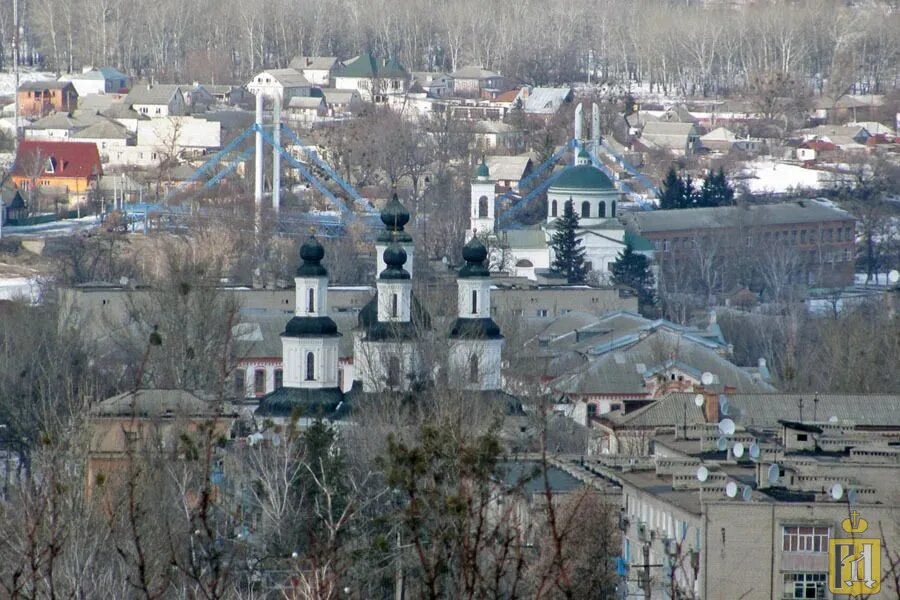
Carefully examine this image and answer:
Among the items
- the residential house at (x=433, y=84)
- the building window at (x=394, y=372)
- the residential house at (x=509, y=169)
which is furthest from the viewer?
the residential house at (x=433, y=84)

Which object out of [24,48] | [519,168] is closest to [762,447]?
[519,168]

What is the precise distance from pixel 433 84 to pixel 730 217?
102ft

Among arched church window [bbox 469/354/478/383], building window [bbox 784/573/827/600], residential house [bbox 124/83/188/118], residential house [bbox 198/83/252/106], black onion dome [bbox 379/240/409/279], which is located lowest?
residential house [bbox 198/83/252/106]

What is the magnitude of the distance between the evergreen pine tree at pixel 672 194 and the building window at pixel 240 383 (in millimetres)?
21999

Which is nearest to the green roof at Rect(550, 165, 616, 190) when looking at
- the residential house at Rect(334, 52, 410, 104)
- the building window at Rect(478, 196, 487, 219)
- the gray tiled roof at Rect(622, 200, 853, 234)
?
the gray tiled roof at Rect(622, 200, 853, 234)

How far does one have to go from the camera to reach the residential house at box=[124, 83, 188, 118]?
259 feet

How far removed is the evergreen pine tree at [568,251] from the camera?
2096 inches

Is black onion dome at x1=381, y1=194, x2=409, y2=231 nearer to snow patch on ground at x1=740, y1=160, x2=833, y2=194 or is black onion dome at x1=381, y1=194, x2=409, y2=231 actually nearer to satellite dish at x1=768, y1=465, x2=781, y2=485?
satellite dish at x1=768, y1=465, x2=781, y2=485

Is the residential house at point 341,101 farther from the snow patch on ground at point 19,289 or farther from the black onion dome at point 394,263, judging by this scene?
the black onion dome at point 394,263

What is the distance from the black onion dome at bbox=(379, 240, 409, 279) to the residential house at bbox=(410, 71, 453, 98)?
5125 cm

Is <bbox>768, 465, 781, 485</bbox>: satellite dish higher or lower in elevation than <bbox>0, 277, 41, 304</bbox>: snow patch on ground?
higher

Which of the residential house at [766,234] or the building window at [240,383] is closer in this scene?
the building window at [240,383]

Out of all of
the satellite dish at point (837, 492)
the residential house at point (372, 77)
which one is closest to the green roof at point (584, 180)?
the residential house at point (372, 77)

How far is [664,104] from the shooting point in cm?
8675
